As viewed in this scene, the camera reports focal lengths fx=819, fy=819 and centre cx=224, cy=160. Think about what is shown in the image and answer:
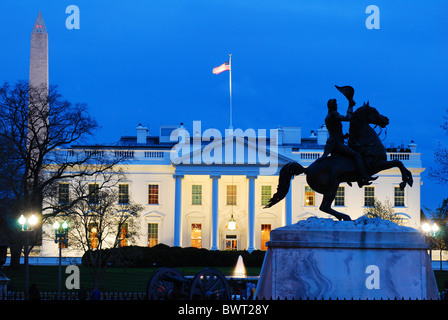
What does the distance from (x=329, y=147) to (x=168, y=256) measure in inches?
1721

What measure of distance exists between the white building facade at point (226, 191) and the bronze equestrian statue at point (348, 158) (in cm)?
5408

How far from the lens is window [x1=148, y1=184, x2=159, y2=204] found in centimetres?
7481

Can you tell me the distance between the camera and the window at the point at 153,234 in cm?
7381

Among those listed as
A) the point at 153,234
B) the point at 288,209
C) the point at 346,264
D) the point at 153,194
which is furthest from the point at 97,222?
the point at 346,264

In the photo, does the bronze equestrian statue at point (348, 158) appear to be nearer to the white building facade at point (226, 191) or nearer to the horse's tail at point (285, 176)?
the horse's tail at point (285, 176)

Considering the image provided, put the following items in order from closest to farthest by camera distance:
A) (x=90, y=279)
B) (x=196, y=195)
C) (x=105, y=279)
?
(x=105, y=279) → (x=90, y=279) → (x=196, y=195)

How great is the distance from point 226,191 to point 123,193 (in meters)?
9.43

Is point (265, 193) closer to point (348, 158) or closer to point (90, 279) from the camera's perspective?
point (90, 279)

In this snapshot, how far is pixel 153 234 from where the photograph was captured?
243ft

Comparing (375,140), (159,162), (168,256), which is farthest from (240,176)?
(375,140)

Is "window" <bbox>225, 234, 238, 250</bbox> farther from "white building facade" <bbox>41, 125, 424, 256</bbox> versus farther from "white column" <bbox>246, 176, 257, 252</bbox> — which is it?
"white column" <bbox>246, 176, 257, 252</bbox>
